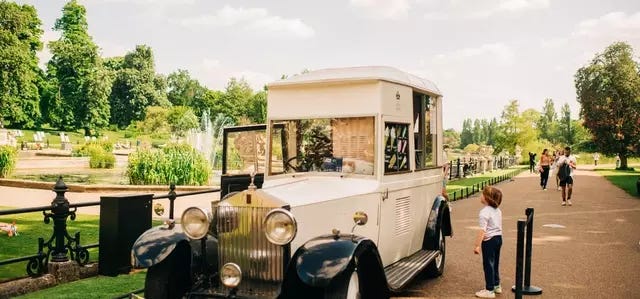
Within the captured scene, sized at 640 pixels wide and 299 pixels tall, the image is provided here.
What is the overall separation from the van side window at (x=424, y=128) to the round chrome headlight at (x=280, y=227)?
10.2 feet

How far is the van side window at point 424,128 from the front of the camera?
23.9 ft

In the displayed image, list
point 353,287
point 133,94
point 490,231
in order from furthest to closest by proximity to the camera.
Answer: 1. point 133,94
2. point 490,231
3. point 353,287

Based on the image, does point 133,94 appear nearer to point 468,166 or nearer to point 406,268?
point 468,166

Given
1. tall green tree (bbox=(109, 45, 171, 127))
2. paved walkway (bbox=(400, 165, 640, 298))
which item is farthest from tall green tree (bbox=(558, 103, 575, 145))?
paved walkway (bbox=(400, 165, 640, 298))

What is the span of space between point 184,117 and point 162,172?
2436 inches

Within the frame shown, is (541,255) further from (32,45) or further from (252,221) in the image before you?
(32,45)

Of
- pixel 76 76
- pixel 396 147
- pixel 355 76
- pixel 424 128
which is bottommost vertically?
pixel 396 147

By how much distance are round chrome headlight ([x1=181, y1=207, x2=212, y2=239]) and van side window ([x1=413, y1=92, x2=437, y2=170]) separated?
3228 mm

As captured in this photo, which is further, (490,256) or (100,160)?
(100,160)

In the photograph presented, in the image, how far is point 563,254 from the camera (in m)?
9.72

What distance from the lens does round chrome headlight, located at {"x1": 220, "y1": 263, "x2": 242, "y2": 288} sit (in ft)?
15.3

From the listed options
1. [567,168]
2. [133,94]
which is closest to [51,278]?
[567,168]

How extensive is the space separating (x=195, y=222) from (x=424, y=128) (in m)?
3.73

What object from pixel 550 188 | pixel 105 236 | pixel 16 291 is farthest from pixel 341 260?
pixel 550 188
